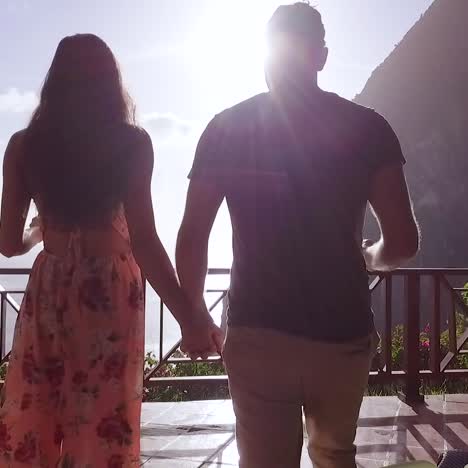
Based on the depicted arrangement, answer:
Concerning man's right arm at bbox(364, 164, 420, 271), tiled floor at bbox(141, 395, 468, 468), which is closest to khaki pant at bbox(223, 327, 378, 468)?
man's right arm at bbox(364, 164, 420, 271)

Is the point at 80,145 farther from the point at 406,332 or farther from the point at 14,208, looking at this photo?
the point at 406,332

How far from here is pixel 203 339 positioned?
174cm

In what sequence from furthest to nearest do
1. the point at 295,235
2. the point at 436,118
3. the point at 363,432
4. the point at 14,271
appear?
the point at 436,118 < the point at 14,271 < the point at 363,432 < the point at 295,235

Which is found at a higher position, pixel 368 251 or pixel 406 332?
pixel 368 251

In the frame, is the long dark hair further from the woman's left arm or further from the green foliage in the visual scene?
the green foliage

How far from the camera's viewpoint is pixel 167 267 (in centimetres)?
195

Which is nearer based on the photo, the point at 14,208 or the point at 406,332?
the point at 14,208

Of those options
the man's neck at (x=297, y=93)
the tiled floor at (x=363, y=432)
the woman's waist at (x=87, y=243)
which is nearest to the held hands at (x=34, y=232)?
the woman's waist at (x=87, y=243)

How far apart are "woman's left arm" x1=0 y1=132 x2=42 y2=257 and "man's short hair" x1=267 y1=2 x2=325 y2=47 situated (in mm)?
900

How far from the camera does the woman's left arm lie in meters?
2.02

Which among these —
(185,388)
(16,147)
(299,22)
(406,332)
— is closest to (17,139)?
(16,147)

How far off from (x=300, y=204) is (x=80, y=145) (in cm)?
79

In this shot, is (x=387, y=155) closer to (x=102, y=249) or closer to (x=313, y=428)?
(x=313, y=428)

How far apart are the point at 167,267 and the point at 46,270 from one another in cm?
38
